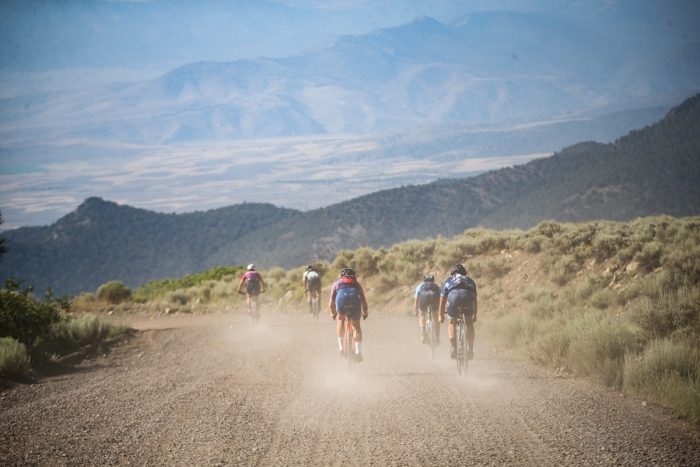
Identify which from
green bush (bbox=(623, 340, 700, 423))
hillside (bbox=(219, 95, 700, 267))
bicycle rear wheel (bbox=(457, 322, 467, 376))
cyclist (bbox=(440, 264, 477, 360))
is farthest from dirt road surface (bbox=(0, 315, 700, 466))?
hillside (bbox=(219, 95, 700, 267))

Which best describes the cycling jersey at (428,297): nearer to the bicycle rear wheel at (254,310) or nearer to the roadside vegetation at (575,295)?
the roadside vegetation at (575,295)

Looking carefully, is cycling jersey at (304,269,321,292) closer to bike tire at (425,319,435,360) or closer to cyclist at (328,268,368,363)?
bike tire at (425,319,435,360)

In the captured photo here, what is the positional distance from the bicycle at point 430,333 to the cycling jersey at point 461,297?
4.80ft

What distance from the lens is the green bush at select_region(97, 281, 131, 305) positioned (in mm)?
28641

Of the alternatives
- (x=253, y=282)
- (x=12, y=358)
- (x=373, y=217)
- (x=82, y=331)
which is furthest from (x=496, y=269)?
(x=373, y=217)

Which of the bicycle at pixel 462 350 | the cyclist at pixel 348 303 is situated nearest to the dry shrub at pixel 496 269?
the cyclist at pixel 348 303

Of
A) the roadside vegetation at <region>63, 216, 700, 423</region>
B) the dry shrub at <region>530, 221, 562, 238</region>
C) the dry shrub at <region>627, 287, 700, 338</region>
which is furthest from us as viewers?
the dry shrub at <region>530, 221, 562, 238</region>

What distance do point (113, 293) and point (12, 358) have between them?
64.3 ft

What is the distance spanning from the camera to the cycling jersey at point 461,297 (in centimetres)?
988

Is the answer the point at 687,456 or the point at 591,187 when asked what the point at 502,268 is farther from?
the point at 591,187

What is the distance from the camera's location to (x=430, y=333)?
1163 centimetres

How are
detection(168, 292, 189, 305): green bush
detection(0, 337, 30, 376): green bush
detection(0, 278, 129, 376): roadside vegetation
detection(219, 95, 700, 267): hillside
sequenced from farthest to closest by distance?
1. detection(219, 95, 700, 267): hillside
2. detection(168, 292, 189, 305): green bush
3. detection(0, 278, 129, 376): roadside vegetation
4. detection(0, 337, 30, 376): green bush

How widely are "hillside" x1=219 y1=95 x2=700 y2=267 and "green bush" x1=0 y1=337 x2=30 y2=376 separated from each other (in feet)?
133

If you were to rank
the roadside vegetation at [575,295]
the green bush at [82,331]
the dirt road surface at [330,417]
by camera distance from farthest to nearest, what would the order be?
the green bush at [82,331], the roadside vegetation at [575,295], the dirt road surface at [330,417]
